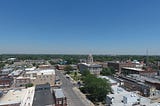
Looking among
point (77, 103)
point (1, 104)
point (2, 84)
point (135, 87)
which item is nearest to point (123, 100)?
point (77, 103)

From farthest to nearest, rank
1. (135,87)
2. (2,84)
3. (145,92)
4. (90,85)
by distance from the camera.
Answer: (2,84) < (135,87) < (145,92) < (90,85)

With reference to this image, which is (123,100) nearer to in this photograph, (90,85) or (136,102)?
(136,102)

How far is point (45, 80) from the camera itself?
56125 mm

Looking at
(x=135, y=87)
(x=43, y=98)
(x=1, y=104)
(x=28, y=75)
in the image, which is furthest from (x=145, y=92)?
(x=28, y=75)

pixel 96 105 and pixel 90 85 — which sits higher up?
pixel 90 85

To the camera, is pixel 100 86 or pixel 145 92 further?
pixel 145 92

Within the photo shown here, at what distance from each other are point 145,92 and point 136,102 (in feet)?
39.3

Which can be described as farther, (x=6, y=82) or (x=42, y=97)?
(x=6, y=82)

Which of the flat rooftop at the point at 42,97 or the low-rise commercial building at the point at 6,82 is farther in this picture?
the low-rise commercial building at the point at 6,82

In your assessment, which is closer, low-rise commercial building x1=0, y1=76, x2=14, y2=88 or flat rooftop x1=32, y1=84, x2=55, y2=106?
flat rooftop x1=32, y1=84, x2=55, y2=106

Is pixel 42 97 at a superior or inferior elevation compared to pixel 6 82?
superior

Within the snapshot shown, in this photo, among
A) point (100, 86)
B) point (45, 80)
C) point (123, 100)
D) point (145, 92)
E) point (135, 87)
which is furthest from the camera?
point (45, 80)

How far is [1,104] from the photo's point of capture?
27.6m

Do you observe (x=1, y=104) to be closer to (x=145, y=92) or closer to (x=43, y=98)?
(x=43, y=98)
